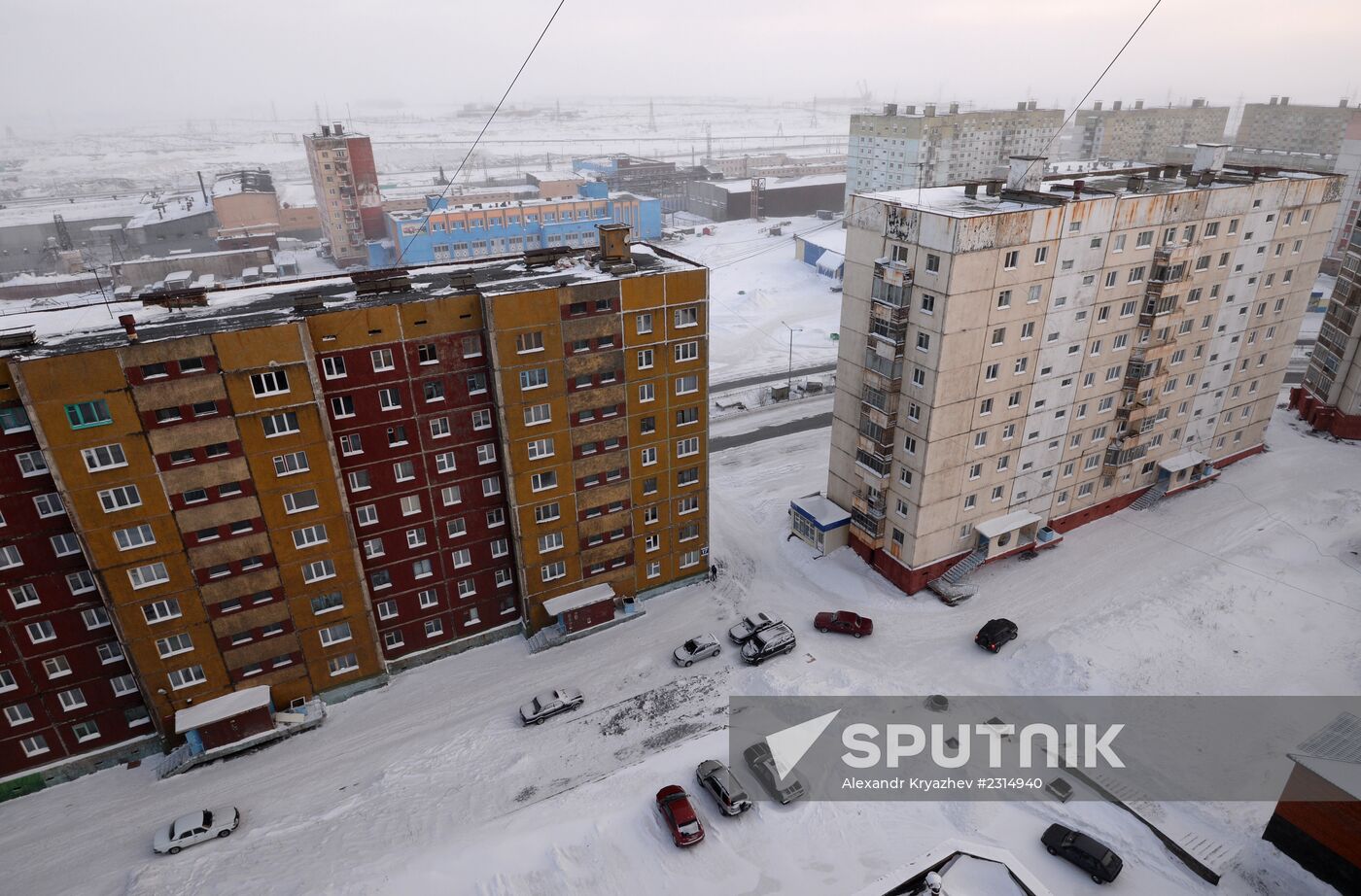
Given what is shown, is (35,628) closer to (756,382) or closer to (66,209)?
(756,382)

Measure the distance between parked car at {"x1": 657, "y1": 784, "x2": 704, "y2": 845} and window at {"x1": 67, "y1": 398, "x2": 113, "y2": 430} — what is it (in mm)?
29934

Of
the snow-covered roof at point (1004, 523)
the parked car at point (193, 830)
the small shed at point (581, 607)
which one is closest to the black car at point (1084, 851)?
the snow-covered roof at point (1004, 523)

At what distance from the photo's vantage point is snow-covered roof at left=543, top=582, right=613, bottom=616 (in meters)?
44.7

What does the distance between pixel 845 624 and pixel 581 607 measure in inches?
646

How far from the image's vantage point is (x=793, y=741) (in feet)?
126

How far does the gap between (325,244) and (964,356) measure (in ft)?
466

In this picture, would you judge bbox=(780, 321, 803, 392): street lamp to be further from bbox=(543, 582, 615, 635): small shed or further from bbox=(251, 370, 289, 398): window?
bbox=(251, 370, 289, 398): window

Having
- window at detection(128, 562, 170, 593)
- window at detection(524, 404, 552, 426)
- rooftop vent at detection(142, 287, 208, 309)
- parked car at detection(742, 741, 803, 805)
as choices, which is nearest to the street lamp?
window at detection(524, 404, 552, 426)

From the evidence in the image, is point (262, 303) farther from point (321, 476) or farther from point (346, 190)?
point (346, 190)

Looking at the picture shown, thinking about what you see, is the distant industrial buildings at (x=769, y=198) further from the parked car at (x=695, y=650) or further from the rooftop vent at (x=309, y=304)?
the rooftop vent at (x=309, y=304)

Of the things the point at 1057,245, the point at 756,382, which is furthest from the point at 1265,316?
the point at 756,382

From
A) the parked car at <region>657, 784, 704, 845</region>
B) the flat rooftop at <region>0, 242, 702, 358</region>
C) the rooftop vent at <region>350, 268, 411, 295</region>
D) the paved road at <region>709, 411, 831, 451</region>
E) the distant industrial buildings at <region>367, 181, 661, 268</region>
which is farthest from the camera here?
the distant industrial buildings at <region>367, 181, 661, 268</region>

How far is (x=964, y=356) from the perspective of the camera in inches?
1698

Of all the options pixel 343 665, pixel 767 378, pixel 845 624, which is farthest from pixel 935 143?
pixel 343 665
